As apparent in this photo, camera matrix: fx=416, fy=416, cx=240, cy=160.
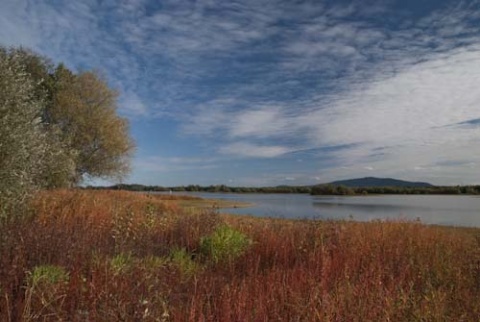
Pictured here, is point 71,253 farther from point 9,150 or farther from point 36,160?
point 36,160

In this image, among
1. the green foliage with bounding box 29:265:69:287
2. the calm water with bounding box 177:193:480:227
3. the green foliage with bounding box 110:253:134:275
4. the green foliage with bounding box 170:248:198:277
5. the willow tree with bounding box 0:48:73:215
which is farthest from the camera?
the calm water with bounding box 177:193:480:227

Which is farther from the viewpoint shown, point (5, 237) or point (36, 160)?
point (36, 160)

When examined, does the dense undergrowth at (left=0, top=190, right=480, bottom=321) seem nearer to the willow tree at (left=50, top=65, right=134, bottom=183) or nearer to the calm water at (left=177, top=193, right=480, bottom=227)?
the calm water at (left=177, top=193, right=480, bottom=227)

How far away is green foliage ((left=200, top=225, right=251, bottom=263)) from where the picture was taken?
8148 millimetres

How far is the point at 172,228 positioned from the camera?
35.6 ft

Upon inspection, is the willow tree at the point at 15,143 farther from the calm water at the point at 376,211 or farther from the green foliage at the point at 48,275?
the calm water at the point at 376,211

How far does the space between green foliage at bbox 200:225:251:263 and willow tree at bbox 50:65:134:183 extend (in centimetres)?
3066

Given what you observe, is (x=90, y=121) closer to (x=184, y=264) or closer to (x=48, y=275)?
(x=184, y=264)

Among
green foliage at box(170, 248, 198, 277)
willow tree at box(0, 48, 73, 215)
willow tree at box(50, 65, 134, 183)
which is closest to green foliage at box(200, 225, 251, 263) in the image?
green foliage at box(170, 248, 198, 277)

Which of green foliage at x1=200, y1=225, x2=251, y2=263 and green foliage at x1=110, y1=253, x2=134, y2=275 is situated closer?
green foliage at x1=110, y1=253, x2=134, y2=275

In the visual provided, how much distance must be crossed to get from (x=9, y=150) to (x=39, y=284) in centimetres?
578

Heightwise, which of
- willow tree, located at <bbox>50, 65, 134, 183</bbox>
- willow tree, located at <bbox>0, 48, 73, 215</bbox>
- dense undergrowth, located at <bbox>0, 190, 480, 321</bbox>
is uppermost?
willow tree, located at <bbox>50, 65, 134, 183</bbox>

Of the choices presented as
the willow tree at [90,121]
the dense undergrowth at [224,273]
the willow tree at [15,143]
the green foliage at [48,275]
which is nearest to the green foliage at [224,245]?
the dense undergrowth at [224,273]

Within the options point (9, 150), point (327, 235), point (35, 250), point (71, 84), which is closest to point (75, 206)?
point (9, 150)
